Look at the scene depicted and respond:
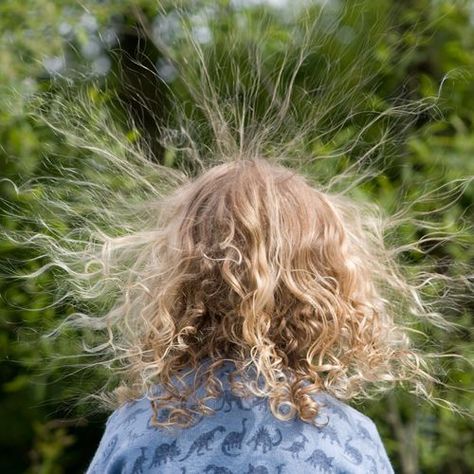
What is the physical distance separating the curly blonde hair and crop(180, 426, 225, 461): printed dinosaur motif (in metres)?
0.04

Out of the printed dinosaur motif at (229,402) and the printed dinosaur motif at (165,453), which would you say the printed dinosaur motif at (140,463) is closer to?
the printed dinosaur motif at (165,453)

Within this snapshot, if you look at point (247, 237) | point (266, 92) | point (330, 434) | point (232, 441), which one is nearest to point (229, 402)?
point (232, 441)

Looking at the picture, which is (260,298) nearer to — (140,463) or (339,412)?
(339,412)

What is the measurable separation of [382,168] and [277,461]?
55.6 inches

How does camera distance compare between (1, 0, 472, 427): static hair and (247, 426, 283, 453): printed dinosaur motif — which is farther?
(1, 0, 472, 427): static hair

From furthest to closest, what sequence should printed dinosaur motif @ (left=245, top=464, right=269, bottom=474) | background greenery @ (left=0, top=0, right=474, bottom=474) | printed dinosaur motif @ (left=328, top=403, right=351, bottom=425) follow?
1. background greenery @ (left=0, top=0, right=474, bottom=474)
2. printed dinosaur motif @ (left=328, top=403, right=351, bottom=425)
3. printed dinosaur motif @ (left=245, top=464, right=269, bottom=474)

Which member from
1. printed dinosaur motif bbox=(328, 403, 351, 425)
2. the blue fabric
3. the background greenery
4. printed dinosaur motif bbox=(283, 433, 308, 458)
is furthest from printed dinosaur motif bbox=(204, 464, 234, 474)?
the background greenery

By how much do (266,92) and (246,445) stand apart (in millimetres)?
1221

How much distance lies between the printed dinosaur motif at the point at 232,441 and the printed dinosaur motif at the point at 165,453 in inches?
3.1

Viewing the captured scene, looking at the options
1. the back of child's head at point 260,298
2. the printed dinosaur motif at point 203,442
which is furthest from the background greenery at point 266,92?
the printed dinosaur motif at point 203,442

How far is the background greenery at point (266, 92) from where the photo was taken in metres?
3.05

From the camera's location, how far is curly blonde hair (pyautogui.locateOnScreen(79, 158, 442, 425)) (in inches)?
81.8

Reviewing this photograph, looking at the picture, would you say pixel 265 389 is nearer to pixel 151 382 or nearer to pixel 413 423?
pixel 151 382

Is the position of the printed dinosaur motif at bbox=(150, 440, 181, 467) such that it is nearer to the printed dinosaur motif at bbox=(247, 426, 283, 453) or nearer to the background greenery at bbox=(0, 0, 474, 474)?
the printed dinosaur motif at bbox=(247, 426, 283, 453)
